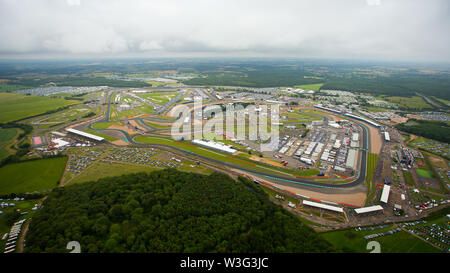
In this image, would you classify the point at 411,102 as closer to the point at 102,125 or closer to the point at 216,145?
the point at 216,145

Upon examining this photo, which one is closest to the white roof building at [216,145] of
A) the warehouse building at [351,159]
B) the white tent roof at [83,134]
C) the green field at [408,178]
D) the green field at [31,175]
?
the warehouse building at [351,159]

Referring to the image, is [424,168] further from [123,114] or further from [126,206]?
[123,114]

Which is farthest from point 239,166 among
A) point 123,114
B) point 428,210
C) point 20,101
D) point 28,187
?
point 20,101

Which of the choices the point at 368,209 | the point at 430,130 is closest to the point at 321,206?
the point at 368,209

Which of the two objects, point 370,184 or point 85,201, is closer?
point 85,201

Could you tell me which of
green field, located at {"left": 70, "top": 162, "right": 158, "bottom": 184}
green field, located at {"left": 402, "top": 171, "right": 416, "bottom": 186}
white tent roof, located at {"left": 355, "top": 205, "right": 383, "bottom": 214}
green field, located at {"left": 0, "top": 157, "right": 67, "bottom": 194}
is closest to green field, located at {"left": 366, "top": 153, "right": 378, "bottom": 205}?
white tent roof, located at {"left": 355, "top": 205, "right": 383, "bottom": 214}

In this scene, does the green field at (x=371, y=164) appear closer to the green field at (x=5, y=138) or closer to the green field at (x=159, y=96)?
the green field at (x=5, y=138)

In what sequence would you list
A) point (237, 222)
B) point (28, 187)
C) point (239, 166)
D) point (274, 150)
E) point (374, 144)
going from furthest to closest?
1. point (374, 144)
2. point (274, 150)
3. point (239, 166)
4. point (28, 187)
5. point (237, 222)
